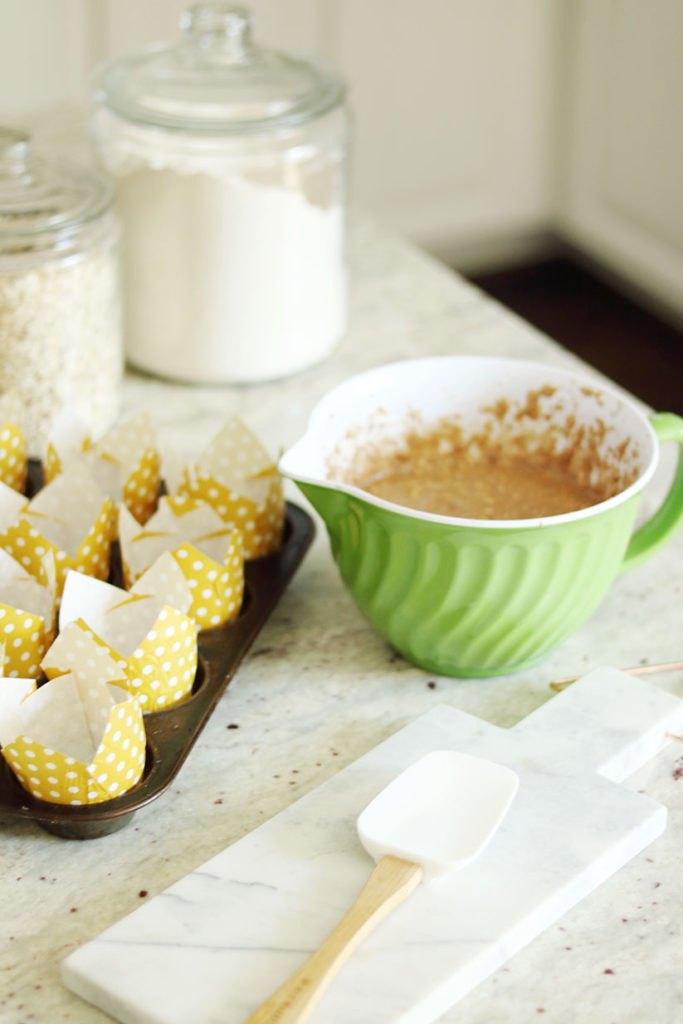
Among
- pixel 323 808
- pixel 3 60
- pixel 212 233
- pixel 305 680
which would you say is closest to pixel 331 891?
pixel 323 808

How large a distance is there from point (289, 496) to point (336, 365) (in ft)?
0.79

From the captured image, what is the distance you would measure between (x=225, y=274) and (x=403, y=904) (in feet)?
1.97

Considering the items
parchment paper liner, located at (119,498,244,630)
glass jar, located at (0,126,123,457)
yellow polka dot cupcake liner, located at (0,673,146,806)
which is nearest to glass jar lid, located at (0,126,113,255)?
glass jar, located at (0,126,123,457)

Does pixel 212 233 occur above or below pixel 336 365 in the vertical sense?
above

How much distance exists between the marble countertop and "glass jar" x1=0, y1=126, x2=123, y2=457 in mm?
97

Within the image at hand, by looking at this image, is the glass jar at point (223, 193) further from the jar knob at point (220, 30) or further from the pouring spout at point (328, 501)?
the pouring spout at point (328, 501)

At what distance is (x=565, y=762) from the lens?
661mm

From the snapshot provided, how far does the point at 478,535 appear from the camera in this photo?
2.19ft

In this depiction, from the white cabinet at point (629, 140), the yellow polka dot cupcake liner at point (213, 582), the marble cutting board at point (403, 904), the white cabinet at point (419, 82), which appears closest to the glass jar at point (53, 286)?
the yellow polka dot cupcake liner at point (213, 582)

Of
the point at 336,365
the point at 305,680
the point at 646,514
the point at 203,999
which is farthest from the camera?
the point at 336,365

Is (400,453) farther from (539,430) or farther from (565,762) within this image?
(565,762)

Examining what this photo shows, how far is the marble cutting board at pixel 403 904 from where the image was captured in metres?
0.53

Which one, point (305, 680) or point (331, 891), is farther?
point (305, 680)

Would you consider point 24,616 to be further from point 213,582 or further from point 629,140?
point 629,140
